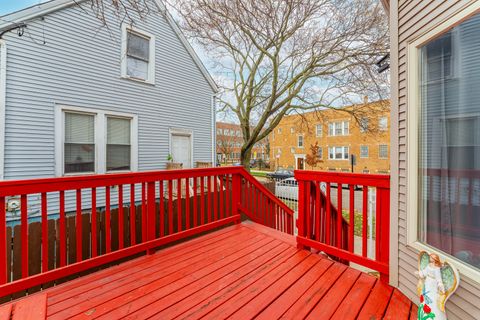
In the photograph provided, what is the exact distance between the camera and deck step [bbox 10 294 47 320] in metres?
1.60

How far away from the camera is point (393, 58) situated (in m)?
2.00

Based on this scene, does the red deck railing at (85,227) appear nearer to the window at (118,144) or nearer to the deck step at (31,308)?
the deck step at (31,308)

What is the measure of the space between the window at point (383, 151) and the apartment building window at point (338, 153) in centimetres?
264

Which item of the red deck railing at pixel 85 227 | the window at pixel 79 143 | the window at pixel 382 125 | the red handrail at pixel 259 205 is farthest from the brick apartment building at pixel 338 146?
the red deck railing at pixel 85 227

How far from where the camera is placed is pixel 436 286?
1.44 meters

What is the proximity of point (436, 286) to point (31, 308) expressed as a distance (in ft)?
9.07

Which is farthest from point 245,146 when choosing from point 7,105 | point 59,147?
point 7,105

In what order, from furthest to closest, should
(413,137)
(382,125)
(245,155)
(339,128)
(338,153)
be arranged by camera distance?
(338,153), (339,128), (382,125), (245,155), (413,137)

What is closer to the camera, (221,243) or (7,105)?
(221,243)

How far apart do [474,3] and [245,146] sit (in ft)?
32.1

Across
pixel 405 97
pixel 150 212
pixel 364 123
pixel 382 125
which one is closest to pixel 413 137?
pixel 405 97

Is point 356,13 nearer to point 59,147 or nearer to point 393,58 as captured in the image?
point 393,58

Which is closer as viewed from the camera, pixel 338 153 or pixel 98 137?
pixel 98 137

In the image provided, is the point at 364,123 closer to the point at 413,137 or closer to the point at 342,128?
the point at 413,137
